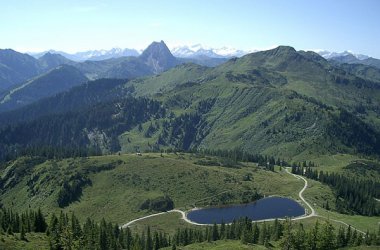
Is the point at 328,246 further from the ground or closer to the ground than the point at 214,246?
further from the ground

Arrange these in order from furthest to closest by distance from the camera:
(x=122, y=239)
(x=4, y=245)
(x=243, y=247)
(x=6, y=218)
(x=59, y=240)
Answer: (x=122, y=239)
(x=6, y=218)
(x=243, y=247)
(x=59, y=240)
(x=4, y=245)

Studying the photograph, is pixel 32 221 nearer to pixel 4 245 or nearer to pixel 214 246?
pixel 4 245

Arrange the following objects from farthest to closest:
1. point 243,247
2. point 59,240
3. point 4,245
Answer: point 243,247
point 59,240
point 4,245

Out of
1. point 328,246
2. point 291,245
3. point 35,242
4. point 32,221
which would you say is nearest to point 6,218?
point 32,221

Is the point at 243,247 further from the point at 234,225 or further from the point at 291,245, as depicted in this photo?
the point at 234,225

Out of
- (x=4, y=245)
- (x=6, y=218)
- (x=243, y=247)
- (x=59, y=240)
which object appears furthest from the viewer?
(x=6, y=218)

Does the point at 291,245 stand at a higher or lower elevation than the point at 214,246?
higher

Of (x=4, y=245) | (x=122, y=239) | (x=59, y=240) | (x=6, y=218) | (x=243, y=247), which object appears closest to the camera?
(x=4, y=245)

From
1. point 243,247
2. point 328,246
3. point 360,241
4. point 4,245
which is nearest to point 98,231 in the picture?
point 4,245

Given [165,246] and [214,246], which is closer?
[214,246]
